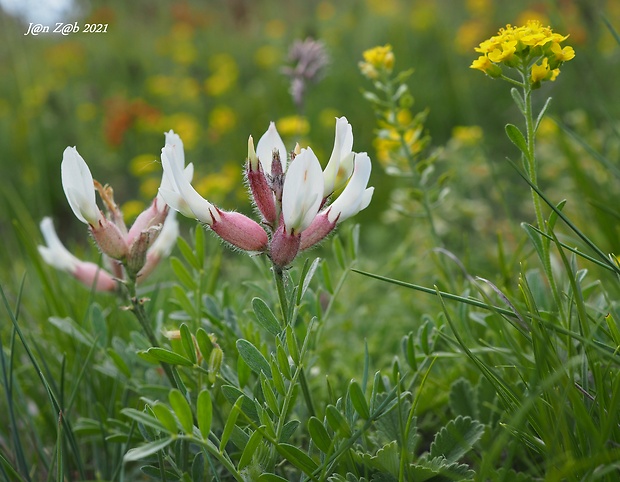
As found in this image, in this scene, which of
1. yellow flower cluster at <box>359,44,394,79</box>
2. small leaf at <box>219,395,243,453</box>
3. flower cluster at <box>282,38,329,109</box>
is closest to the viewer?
small leaf at <box>219,395,243,453</box>

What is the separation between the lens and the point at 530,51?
1.08 metres

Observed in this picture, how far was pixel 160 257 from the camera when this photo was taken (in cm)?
139

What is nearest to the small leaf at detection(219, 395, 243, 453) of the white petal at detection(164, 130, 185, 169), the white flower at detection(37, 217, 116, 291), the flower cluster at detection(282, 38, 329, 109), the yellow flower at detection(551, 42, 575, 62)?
the white petal at detection(164, 130, 185, 169)

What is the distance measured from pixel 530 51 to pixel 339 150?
36 cm

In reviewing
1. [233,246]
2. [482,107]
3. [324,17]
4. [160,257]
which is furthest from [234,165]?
[324,17]

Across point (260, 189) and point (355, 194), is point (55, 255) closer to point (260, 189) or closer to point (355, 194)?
point (260, 189)

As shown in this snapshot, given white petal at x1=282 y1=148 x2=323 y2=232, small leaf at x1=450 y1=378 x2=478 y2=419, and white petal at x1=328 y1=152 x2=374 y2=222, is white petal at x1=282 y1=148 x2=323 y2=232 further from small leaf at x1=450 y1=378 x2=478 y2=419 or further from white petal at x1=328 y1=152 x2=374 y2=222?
small leaf at x1=450 y1=378 x2=478 y2=419

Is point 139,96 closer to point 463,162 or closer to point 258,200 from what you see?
point 463,162

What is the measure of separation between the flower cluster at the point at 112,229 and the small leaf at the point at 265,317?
9.6 inches

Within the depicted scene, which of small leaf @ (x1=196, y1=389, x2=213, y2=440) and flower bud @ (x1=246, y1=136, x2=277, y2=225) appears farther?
flower bud @ (x1=246, y1=136, x2=277, y2=225)

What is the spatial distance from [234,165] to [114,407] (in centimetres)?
266

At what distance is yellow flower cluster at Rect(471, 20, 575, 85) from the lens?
42.1 inches

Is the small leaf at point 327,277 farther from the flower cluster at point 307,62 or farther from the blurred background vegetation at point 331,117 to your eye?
the flower cluster at point 307,62

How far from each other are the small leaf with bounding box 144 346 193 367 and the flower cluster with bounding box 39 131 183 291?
23 cm
